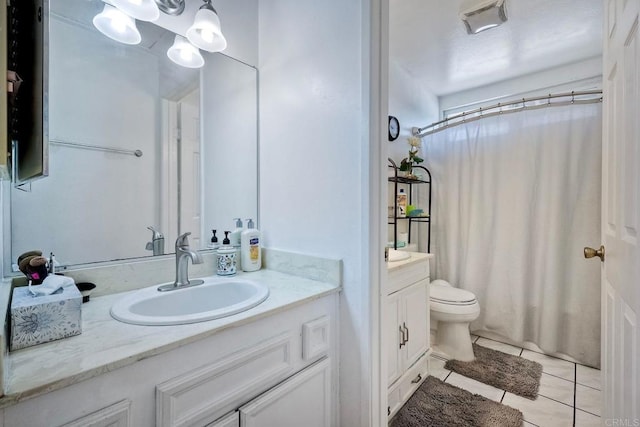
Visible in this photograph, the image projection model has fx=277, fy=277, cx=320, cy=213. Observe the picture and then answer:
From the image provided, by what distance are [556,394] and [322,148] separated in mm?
1941

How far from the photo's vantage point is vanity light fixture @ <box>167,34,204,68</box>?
1.23 metres

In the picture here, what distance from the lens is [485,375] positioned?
1771 mm

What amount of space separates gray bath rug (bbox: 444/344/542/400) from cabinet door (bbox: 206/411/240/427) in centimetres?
161

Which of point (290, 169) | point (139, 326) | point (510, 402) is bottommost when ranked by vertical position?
point (510, 402)

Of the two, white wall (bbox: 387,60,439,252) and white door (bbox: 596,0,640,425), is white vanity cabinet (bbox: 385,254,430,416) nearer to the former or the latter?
white wall (bbox: 387,60,439,252)

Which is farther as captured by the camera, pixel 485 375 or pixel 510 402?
pixel 485 375

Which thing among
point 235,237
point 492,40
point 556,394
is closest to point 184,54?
point 235,237

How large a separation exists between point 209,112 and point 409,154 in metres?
1.62

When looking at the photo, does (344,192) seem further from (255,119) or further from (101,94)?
(101,94)

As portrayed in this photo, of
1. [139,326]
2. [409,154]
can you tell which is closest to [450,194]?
[409,154]

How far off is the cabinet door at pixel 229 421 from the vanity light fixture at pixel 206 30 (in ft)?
4.56

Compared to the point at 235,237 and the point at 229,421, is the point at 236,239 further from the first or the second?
the point at 229,421

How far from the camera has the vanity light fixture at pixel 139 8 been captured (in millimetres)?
990

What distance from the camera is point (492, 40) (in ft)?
6.29
